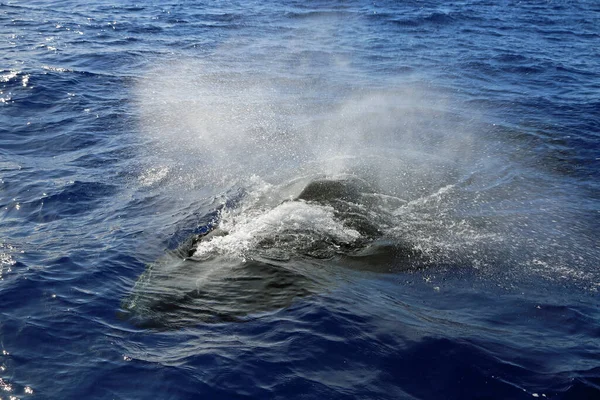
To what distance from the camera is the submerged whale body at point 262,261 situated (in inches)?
345

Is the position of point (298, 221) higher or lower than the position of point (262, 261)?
higher

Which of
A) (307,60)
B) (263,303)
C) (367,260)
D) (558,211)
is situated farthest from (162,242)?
(307,60)

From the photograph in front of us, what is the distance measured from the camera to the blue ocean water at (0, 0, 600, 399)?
7.50 meters

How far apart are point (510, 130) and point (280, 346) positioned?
441 inches

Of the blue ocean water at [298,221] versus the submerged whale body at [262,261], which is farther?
the submerged whale body at [262,261]

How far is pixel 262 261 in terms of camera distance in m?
9.66

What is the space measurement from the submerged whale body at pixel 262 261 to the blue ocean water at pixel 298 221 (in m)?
0.05

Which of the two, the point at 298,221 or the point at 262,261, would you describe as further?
the point at 298,221

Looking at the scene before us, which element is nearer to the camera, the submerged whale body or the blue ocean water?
the blue ocean water

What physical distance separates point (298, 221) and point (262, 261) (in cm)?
134

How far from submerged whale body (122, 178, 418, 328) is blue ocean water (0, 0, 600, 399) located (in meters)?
0.05

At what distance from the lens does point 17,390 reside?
7039 millimetres

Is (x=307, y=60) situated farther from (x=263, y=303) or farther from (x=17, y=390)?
(x=17, y=390)

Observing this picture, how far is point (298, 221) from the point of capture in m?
10.6
